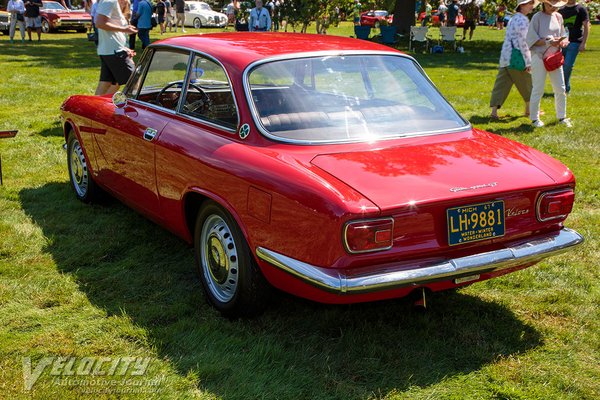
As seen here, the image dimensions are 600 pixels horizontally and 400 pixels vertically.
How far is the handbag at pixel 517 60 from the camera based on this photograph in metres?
9.69

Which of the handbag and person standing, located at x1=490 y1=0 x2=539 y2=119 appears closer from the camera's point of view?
person standing, located at x1=490 y1=0 x2=539 y2=119

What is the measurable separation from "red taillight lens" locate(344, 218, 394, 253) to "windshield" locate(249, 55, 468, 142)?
2.77 ft

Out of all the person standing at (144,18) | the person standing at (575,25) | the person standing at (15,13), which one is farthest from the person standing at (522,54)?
the person standing at (15,13)

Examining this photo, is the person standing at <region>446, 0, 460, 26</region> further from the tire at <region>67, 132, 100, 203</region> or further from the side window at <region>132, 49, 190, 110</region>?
the side window at <region>132, 49, 190, 110</region>

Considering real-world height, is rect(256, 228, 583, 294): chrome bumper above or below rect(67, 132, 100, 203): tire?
above

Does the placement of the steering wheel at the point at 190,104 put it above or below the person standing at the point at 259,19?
below

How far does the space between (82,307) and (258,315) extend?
1.08m

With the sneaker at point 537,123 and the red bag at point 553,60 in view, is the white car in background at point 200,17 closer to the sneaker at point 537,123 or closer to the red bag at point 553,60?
the sneaker at point 537,123

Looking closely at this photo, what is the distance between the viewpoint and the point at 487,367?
11.8ft

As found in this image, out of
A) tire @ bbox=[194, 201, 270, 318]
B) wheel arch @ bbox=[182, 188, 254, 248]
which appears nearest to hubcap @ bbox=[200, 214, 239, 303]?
tire @ bbox=[194, 201, 270, 318]

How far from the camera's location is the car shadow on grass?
346 centimetres

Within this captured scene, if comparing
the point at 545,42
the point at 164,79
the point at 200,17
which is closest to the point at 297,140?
the point at 164,79

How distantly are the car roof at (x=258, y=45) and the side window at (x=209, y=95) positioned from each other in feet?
0.32

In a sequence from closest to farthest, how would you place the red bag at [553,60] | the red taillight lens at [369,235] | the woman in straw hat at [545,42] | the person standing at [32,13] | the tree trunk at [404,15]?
the red taillight lens at [369,235]
the red bag at [553,60]
the woman in straw hat at [545,42]
the person standing at [32,13]
the tree trunk at [404,15]
